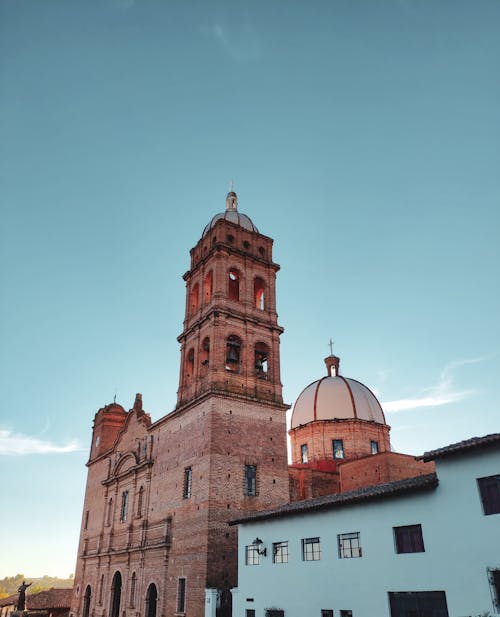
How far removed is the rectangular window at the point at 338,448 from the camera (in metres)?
33.9

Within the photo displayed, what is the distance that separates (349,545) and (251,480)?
890 centimetres

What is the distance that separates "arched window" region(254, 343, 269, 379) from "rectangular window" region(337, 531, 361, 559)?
12.4 m

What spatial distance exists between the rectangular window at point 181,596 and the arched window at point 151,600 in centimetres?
292

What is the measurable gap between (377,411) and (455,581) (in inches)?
923

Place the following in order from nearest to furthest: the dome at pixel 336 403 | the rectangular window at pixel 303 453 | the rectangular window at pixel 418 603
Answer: the rectangular window at pixel 418 603 < the dome at pixel 336 403 < the rectangular window at pixel 303 453

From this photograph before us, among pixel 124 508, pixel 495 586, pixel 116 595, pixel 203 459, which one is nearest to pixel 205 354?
pixel 203 459

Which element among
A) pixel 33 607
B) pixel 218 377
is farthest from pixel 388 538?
pixel 33 607

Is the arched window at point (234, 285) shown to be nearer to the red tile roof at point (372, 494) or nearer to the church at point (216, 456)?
the church at point (216, 456)

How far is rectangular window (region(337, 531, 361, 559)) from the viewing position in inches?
628

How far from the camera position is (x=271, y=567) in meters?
18.9

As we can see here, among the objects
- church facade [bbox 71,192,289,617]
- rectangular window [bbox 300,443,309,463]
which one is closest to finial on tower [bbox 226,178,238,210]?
church facade [bbox 71,192,289,617]

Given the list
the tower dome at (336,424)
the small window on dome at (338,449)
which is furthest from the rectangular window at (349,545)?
the small window on dome at (338,449)

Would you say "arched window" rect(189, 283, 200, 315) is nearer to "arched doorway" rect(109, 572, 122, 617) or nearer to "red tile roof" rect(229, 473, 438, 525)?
"red tile roof" rect(229, 473, 438, 525)

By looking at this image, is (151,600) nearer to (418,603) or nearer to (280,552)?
(280,552)
